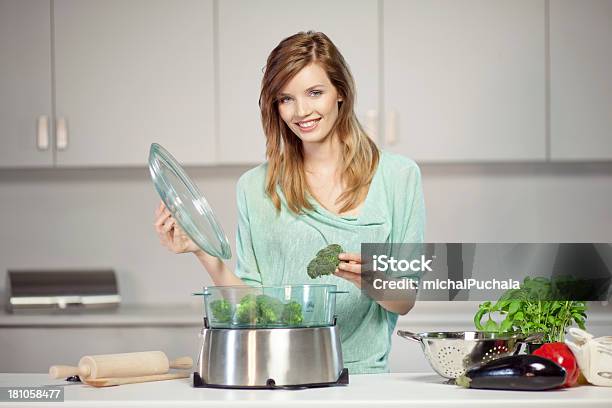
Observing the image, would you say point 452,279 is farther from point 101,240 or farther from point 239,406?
point 101,240

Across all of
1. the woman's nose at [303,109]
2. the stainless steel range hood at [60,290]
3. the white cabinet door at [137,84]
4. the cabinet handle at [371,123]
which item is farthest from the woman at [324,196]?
the stainless steel range hood at [60,290]

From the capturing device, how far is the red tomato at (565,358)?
1.59 m

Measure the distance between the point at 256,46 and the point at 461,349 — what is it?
6.74ft

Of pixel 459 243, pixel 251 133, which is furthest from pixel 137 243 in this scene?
pixel 459 243

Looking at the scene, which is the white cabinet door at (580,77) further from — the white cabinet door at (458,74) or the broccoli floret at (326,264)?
the broccoli floret at (326,264)

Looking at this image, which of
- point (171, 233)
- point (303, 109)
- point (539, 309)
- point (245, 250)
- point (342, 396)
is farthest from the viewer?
point (245, 250)

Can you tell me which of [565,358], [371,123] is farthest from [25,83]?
[565,358]

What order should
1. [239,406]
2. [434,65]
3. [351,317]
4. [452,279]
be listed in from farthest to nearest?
[434,65] → [351,317] → [452,279] → [239,406]

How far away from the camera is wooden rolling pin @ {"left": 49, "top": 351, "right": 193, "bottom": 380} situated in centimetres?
163

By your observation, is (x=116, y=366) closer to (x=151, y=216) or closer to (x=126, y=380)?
(x=126, y=380)

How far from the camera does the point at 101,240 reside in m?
3.81

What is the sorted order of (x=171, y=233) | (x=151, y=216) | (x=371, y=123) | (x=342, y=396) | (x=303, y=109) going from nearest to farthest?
(x=342, y=396) → (x=171, y=233) → (x=303, y=109) → (x=371, y=123) → (x=151, y=216)

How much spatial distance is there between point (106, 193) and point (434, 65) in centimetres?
143

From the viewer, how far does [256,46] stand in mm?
3434
